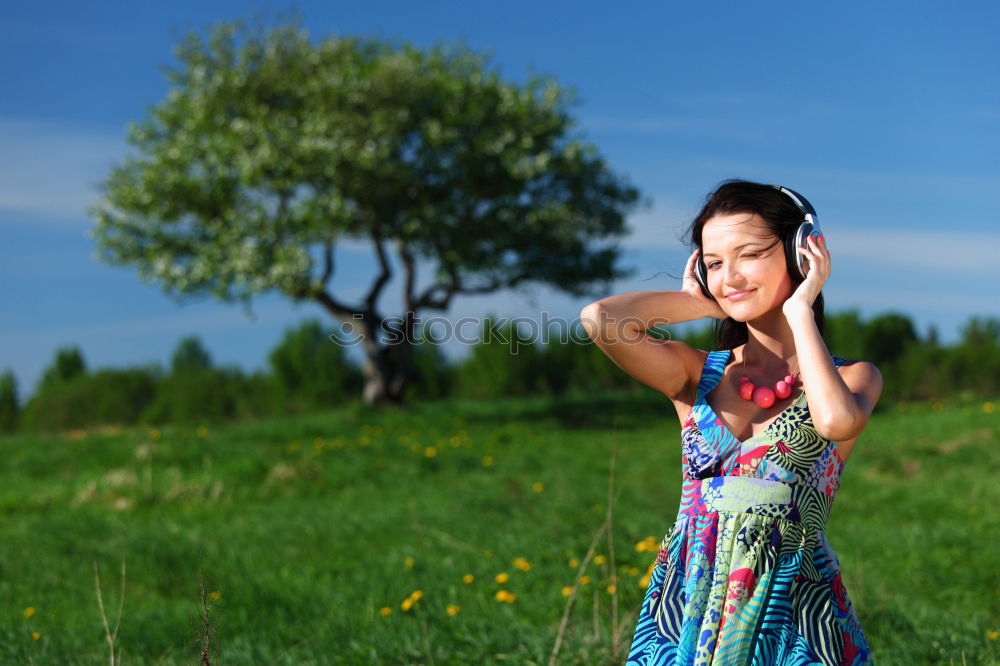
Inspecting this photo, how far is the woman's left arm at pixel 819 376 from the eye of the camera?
7.25ft

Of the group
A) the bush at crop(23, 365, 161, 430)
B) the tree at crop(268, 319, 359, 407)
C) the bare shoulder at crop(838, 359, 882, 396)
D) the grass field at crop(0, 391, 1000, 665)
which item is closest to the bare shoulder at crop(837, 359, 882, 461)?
the bare shoulder at crop(838, 359, 882, 396)

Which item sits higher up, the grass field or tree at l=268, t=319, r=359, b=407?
tree at l=268, t=319, r=359, b=407

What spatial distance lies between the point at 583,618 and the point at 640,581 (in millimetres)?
468

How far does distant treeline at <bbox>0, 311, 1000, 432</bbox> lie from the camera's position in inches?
822

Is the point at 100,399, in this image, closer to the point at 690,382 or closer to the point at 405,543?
the point at 405,543

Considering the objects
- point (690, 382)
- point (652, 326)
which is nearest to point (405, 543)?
point (690, 382)

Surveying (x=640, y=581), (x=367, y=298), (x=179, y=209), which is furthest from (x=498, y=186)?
(x=640, y=581)

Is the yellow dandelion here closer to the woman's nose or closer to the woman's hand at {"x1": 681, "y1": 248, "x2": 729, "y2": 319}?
the woman's hand at {"x1": 681, "y1": 248, "x2": 729, "y2": 319}

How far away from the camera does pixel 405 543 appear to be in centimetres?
667

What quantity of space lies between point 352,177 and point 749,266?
1517cm

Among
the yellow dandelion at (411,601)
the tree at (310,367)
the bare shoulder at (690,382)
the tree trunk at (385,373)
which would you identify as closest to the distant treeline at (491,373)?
the tree at (310,367)

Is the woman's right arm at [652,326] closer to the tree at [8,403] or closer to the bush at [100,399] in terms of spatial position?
the bush at [100,399]

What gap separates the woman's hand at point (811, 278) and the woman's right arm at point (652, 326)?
0.95ft

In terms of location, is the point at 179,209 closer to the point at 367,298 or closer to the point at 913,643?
the point at 367,298
